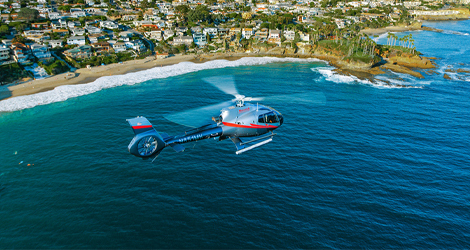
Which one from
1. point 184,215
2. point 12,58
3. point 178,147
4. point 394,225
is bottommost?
point 394,225

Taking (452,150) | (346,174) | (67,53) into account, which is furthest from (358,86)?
(67,53)

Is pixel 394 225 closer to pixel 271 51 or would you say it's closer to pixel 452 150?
pixel 452 150

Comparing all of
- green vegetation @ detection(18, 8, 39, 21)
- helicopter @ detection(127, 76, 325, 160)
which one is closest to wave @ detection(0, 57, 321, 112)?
helicopter @ detection(127, 76, 325, 160)

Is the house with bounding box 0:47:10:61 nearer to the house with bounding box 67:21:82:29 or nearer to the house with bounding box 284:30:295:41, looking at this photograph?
the house with bounding box 67:21:82:29

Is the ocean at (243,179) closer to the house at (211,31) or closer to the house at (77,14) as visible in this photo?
the house at (211,31)

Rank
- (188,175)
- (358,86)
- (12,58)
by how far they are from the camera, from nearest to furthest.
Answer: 1. (188,175)
2. (358,86)
3. (12,58)

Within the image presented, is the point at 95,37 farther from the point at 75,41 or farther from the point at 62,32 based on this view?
the point at 62,32
